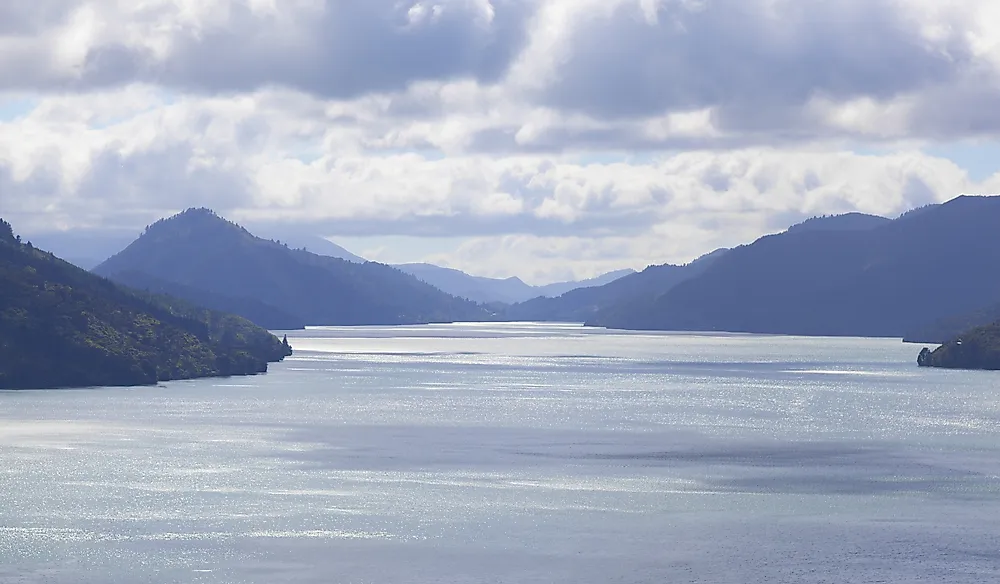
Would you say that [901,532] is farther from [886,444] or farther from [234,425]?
[234,425]

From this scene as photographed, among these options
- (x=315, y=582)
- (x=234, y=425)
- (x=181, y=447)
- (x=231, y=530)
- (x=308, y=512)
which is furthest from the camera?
(x=234, y=425)

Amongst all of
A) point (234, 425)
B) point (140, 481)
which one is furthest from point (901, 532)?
point (234, 425)

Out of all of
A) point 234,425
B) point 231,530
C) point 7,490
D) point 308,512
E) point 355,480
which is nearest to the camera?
point 231,530

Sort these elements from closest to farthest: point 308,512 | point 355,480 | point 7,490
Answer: point 308,512, point 7,490, point 355,480

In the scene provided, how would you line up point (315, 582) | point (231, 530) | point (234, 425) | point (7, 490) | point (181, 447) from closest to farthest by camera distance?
point (315, 582) → point (231, 530) → point (7, 490) → point (181, 447) → point (234, 425)

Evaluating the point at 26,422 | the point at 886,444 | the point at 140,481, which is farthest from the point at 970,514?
the point at 26,422

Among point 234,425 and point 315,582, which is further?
point 234,425

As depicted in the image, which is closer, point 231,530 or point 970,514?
point 231,530

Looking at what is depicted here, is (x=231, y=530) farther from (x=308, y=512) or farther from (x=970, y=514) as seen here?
(x=970, y=514)
